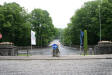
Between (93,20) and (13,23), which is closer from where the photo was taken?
(93,20)

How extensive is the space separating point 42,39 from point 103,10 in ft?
89.7

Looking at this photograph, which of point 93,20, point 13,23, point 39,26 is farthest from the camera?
point 39,26

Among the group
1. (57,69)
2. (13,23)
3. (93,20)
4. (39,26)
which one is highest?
(93,20)

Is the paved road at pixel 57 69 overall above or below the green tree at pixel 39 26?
below

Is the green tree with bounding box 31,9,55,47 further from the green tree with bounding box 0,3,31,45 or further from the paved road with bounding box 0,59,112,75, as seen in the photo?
the paved road with bounding box 0,59,112,75

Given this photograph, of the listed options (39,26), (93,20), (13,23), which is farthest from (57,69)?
(39,26)

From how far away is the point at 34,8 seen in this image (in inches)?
2495

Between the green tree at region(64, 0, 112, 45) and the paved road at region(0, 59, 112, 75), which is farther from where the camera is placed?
the green tree at region(64, 0, 112, 45)

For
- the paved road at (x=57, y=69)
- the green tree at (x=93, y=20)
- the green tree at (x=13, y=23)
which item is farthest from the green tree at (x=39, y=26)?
the paved road at (x=57, y=69)

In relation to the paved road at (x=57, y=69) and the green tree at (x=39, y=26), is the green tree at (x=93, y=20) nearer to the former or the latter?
the green tree at (x=39, y=26)

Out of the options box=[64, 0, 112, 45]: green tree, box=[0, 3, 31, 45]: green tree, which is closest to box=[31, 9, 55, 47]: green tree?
box=[0, 3, 31, 45]: green tree

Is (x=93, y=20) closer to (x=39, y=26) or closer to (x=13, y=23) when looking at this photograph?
(x=39, y=26)

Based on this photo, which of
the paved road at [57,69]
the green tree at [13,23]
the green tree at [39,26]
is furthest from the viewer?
the green tree at [39,26]

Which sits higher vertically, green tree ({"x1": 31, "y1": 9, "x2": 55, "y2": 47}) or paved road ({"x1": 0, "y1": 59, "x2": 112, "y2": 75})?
green tree ({"x1": 31, "y1": 9, "x2": 55, "y2": 47})
